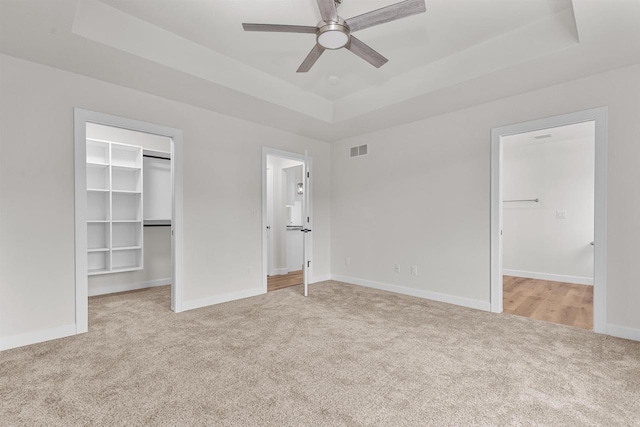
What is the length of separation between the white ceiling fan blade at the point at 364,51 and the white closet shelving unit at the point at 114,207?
3773 mm

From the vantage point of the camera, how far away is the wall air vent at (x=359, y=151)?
4958 millimetres

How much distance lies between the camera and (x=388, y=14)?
1976mm

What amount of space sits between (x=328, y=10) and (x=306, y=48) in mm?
1138

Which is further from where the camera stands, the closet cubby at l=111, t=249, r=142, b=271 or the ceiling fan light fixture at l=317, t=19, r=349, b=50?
the closet cubby at l=111, t=249, r=142, b=271

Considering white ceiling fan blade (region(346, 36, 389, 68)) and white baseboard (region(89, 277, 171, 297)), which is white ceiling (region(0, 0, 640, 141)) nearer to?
white ceiling fan blade (region(346, 36, 389, 68))

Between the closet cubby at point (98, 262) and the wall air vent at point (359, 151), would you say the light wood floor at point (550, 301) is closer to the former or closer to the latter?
the wall air vent at point (359, 151)

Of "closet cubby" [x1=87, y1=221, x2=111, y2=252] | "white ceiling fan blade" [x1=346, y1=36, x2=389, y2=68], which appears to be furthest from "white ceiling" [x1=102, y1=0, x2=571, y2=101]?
"closet cubby" [x1=87, y1=221, x2=111, y2=252]

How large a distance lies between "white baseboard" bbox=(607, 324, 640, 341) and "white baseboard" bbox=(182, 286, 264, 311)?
3815 millimetres

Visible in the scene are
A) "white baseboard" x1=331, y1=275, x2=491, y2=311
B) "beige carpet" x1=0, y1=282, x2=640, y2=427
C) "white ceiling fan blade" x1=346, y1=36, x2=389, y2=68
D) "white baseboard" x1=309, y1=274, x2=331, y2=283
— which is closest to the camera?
"beige carpet" x1=0, y1=282, x2=640, y2=427

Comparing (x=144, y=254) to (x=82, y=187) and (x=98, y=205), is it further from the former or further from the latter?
(x=82, y=187)

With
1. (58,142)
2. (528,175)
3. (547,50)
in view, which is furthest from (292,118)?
(528,175)

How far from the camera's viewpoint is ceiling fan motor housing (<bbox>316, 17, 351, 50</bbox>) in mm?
2049

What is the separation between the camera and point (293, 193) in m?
6.62

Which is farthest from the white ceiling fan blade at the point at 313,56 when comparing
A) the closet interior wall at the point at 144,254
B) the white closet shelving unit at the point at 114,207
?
the white closet shelving unit at the point at 114,207
